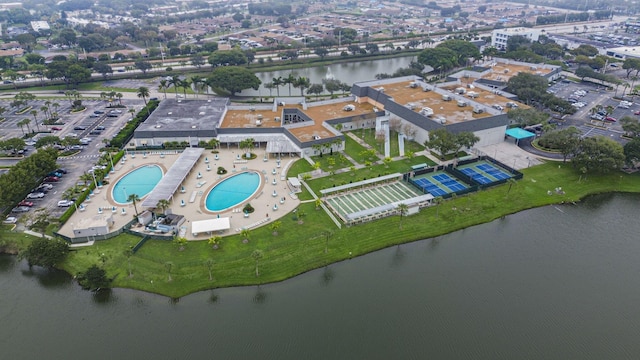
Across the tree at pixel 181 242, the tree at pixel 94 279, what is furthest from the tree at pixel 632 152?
the tree at pixel 94 279

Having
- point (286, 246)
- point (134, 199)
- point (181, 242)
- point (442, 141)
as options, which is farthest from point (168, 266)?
point (442, 141)

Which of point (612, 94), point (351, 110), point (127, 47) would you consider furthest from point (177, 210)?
point (127, 47)

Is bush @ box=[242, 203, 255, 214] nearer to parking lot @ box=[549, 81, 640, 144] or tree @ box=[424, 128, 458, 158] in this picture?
tree @ box=[424, 128, 458, 158]

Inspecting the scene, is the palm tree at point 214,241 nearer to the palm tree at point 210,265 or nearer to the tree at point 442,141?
the palm tree at point 210,265

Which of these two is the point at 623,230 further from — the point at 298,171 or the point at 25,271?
the point at 25,271

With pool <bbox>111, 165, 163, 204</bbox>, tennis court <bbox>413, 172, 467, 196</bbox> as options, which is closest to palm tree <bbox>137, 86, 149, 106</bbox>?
pool <bbox>111, 165, 163, 204</bbox>

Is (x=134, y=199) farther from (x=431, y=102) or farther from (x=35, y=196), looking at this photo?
(x=431, y=102)
